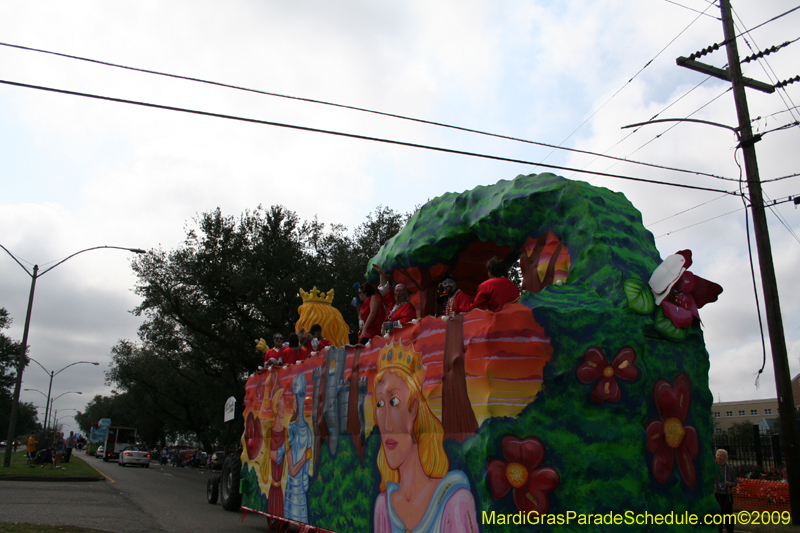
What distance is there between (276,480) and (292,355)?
202cm

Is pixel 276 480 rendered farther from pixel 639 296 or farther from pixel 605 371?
pixel 639 296

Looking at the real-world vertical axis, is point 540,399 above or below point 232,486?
above

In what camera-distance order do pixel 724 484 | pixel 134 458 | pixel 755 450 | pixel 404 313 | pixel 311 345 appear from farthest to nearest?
pixel 134 458, pixel 755 450, pixel 311 345, pixel 724 484, pixel 404 313

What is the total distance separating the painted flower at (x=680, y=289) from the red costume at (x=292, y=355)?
5.46 m

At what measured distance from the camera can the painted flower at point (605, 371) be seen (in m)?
5.25

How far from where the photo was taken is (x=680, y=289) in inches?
231

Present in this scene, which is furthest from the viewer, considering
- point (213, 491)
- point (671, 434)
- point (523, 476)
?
point (213, 491)

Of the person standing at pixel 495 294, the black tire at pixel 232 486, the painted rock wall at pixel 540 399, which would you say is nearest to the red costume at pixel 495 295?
the person standing at pixel 495 294

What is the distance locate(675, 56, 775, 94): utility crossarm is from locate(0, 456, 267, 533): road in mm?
12190

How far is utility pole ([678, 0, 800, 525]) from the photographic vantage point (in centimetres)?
1012

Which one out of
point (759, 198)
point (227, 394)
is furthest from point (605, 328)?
point (227, 394)

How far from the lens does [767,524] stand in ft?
35.7

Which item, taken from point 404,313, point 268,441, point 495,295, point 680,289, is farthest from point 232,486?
point 680,289

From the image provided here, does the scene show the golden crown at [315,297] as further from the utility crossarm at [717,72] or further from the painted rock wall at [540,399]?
the utility crossarm at [717,72]
